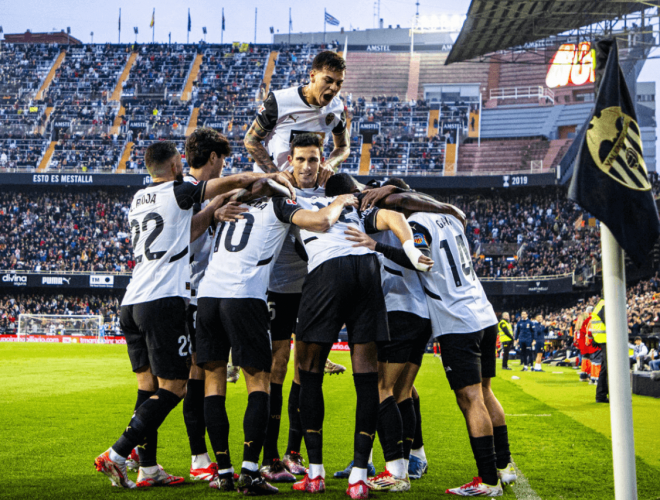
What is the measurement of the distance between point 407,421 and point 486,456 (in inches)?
29.7

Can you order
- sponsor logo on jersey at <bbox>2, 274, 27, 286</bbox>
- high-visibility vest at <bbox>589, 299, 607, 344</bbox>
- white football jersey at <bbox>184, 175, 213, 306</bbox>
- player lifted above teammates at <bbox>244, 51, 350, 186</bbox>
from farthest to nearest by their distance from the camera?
sponsor logo on jersey at <bbox>2, 274, 27, 286</bbox>
high-visibility vest at <bbox>589, 299, 607, 344</bbox>
player lifted above teammates at <bbox>244, 51, 350, 186</bbox>
white football jersey at <bbox>184, 175, 213, 306</bbox>

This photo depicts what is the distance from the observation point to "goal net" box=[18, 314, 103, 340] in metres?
33.8

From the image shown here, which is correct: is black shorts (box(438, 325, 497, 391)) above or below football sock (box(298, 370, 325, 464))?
above

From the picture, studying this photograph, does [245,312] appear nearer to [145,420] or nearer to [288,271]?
[288,271]

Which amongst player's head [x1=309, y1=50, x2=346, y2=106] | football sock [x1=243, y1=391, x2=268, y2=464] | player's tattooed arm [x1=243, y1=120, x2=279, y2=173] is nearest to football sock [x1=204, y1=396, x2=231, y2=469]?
football sock [x1=243, y1=391, x2=268, y2=464]

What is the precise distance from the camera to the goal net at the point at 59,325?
33.8 metres

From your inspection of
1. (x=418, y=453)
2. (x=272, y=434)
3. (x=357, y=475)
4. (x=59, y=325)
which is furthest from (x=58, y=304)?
(x=357, y=475)

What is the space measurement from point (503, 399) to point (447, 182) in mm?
27477

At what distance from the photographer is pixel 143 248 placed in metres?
5.05

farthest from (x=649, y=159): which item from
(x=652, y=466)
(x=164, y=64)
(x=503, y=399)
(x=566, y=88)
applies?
(x=652, y=466)

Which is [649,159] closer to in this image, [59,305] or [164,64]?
[164,64]

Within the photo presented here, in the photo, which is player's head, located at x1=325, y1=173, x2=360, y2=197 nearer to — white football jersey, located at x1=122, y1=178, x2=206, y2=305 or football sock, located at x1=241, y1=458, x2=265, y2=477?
white football jersey, located at x1=122, y1=178, x2=206, y2=305

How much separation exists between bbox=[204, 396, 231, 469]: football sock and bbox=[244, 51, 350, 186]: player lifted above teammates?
225 cm

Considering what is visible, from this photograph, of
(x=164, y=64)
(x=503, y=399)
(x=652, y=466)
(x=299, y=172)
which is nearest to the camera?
(x=299, y=172)
